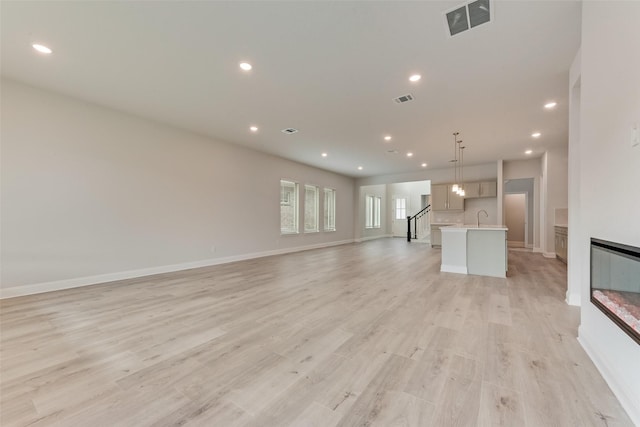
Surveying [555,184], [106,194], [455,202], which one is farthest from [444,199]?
[106,194]

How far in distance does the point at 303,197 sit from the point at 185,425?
24.8ft

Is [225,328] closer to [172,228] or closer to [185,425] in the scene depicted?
[185,425]

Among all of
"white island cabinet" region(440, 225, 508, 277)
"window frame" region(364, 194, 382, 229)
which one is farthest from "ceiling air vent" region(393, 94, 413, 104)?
"window frame" region(364, 194, 382, 229)

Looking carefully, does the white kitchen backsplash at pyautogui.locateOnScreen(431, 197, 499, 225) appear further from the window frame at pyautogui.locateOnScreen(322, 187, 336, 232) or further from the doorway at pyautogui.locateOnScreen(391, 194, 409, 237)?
the doorway at pyautogui.locateOnScreen(391, 194, 409, 237)

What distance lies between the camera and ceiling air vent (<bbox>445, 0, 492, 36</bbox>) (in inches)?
88.0

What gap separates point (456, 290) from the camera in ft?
12.7

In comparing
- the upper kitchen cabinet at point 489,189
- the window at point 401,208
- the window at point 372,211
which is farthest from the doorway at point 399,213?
the upper kitchen cabinet at point 489,189

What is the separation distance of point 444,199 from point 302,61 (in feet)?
25.8

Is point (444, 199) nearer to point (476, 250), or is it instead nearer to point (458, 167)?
point (458, 167)

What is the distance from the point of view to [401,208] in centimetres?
1417

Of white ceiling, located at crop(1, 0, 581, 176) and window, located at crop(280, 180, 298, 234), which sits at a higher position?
white ceiling, located at crop(1, 0, 581, 176)

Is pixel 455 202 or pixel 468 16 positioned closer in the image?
pixel 468 16

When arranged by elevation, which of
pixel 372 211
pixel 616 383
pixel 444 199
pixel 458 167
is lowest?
pixel 616 383

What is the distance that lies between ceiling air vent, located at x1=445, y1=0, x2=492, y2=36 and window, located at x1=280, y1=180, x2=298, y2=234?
20.1 feet
